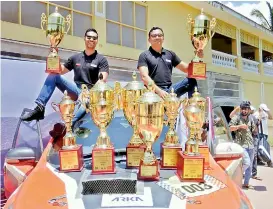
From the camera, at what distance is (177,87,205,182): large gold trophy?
2.68 m

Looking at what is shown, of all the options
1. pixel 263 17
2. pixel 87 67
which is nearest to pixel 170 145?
pixel 87 67

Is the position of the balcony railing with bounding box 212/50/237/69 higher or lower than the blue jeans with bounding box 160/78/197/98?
higher

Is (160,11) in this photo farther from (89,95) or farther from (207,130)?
(89,95)

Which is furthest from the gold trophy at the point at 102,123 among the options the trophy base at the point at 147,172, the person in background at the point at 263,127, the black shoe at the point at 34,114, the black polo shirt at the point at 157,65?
the person in background at the point at 263,127

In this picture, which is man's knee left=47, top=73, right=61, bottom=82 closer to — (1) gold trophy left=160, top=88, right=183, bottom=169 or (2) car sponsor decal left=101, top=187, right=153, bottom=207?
(1) gold trophy left=160, top=88, right=183, bottom=169

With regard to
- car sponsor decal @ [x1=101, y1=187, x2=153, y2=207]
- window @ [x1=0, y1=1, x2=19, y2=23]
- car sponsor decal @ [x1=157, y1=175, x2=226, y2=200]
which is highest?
window @ [x1=0, y1=1, x2=19, y2=23]

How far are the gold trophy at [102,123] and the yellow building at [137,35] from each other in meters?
4.70

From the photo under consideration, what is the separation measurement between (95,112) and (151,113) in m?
0.51

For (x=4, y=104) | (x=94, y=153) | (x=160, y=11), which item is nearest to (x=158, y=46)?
(x=94, y=153)

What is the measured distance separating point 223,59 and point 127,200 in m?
14.8

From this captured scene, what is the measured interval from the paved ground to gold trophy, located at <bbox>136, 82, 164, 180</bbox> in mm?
3173

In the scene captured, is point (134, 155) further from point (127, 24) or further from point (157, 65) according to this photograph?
point (127, 24)

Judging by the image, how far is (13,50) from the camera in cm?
715

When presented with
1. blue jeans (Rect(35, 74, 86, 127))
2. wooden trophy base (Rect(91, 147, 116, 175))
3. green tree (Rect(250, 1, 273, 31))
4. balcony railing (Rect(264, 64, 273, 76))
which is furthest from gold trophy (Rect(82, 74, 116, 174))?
green tree (Rect(250, 1, 273, 31))
